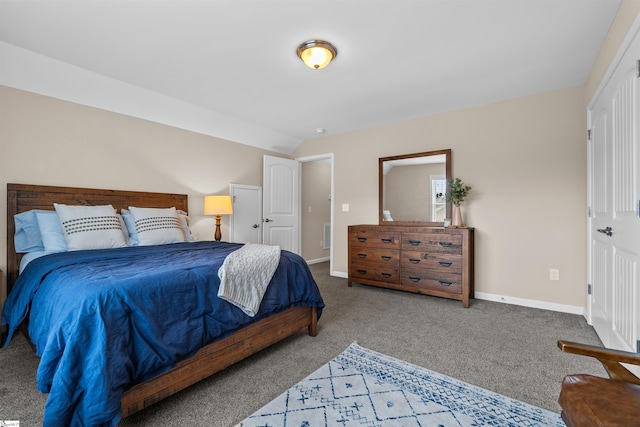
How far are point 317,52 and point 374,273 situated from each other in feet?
8.89

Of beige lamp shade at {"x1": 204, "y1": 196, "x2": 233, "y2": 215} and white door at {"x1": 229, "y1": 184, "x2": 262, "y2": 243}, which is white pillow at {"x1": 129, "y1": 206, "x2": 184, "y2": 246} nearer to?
beige lamp shade at {"x1": 204, "y1": 196, "x2": 233, "y2": 215}

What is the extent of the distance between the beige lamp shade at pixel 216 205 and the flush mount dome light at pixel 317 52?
2.15m

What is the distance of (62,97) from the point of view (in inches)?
111

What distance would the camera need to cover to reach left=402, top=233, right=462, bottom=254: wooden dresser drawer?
3.29 m

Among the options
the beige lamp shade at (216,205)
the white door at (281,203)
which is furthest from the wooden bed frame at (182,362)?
the white door at (281,203)

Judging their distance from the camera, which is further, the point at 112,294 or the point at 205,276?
the point at 205,276

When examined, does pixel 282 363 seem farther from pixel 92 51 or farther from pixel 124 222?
pixel 92 51

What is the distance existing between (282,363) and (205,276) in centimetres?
82

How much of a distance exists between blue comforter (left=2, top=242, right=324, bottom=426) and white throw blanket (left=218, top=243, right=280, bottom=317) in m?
0.05

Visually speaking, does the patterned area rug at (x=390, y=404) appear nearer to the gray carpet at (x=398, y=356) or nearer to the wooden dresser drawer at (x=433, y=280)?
the gray carpet at (x=398, y=356)

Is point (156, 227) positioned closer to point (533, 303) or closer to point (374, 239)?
point (374, 239)

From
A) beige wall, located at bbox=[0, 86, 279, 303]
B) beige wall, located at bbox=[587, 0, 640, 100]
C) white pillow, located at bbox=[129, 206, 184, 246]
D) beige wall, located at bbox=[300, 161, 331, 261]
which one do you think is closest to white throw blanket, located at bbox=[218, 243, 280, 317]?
white pillow, located at bbox=[129, 206, 184, 246]

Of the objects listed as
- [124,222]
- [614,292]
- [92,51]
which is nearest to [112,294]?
[124,222]

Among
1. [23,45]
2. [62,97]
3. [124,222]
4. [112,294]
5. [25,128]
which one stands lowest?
[112,294]
